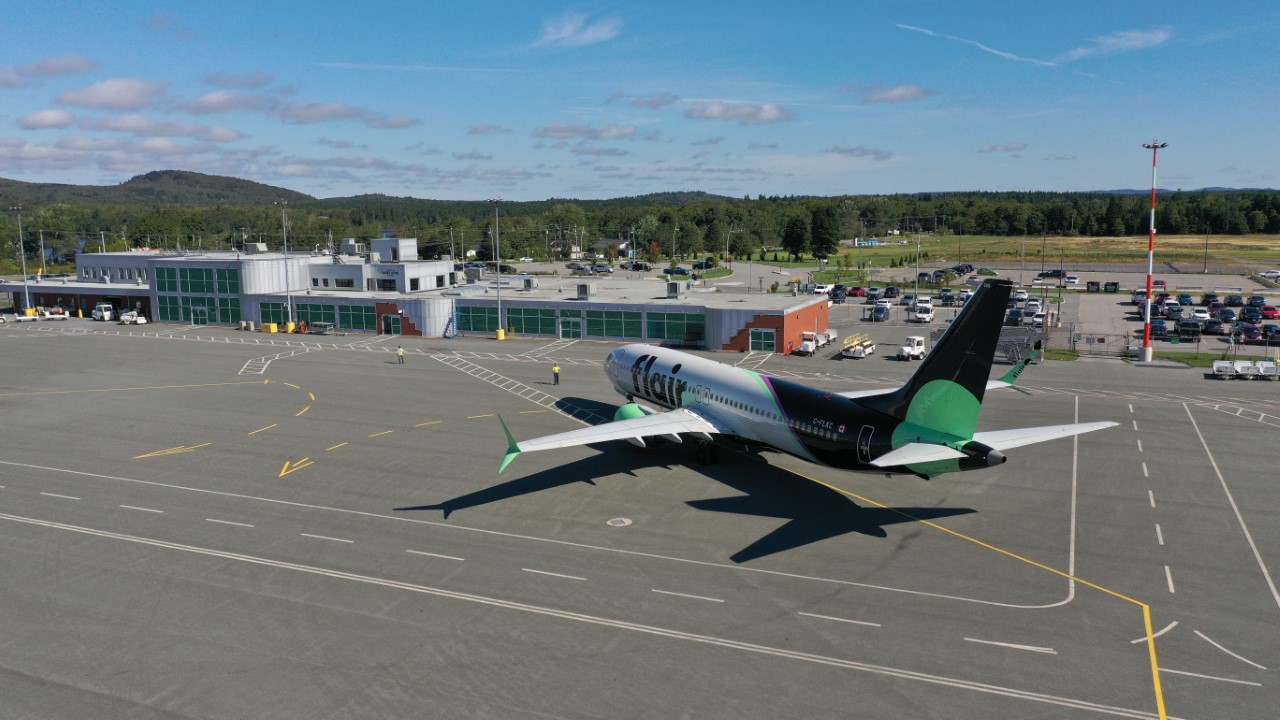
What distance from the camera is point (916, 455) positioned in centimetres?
3238

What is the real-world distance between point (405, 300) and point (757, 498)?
7288cm

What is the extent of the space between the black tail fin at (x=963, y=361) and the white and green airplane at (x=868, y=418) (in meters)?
0.04

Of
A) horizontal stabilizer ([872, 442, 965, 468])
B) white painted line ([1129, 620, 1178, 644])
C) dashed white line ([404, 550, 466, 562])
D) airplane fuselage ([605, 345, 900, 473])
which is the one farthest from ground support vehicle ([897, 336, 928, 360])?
dashed white line ([404, 550, 466, 562])

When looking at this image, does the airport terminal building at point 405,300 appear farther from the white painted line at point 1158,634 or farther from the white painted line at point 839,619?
the white painted line at point 1158,634

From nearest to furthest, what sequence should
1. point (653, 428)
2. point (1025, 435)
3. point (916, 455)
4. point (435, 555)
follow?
point (916, 455) < point (435, 555) < point (1025, 435) < point (653, 428)

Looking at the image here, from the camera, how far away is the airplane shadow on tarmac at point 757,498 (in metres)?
36.4

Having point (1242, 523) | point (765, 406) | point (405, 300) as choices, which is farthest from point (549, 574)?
point (405, 300)

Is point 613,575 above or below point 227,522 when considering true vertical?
below

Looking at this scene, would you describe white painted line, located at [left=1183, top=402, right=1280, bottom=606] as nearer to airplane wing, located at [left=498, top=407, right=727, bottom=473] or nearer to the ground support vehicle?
airplane wing, located at [left=498, top=407, right=727, bottom=473]

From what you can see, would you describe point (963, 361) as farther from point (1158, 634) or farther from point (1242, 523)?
point (1242, 523)

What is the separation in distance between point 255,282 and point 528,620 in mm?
98596

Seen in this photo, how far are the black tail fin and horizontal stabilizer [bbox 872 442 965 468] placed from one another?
1822 mm

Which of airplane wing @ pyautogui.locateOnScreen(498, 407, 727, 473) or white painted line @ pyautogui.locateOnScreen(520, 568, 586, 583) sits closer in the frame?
white painted line @ pyautogui.locateOnScreen(520, 568, 586, 583)

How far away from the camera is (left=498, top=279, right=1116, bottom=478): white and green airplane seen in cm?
3281
